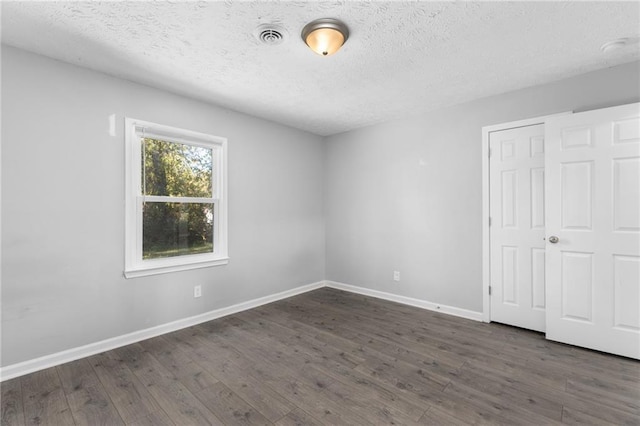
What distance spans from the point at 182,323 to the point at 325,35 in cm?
317

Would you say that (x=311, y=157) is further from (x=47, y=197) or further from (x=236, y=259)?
(x=47, y=197)

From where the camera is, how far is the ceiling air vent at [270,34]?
2040 millimetres

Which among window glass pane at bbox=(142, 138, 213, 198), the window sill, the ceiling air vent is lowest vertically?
the window sill

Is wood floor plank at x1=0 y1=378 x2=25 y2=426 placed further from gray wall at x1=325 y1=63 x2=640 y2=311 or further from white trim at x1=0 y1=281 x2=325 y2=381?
gray wall at x1=325 y1=63 x2=640 y2=311

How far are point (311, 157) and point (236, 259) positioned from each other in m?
2.13

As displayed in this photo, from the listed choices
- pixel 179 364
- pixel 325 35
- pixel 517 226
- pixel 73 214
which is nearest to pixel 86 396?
pixel 179 364

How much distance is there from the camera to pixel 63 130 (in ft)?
8.09

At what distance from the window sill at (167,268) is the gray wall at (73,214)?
6cm

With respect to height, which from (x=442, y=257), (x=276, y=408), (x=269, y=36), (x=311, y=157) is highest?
(x=269, y=36)

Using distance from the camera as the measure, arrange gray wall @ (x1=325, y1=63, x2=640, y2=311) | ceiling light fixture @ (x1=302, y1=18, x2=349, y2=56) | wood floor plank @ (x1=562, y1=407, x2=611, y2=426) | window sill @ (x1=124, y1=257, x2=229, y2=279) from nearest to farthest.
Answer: wood floor plank @ (x1=562, y1=407, x2=611, y2=426) < ceiling light fixture @ (x1=302, y1=18, x2=349, y2=56) < window sill @ (x1=124, y1=257, x2=229, y2=279) < gray wall @ (x1=325, y1=63, x2=640, y2=311)

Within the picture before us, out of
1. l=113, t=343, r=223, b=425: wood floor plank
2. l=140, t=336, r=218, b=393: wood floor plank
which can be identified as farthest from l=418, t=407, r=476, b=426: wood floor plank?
l=140, t=336, r=218, b=393: wood floor plank

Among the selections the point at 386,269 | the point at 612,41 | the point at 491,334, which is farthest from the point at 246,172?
the point at 612,41

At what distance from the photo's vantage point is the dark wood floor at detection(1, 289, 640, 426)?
180 cm

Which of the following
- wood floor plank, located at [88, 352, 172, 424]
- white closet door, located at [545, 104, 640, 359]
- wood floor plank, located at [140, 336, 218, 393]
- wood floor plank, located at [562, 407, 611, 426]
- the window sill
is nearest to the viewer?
wood floor plank, located at [562, 407, 611, 426]
